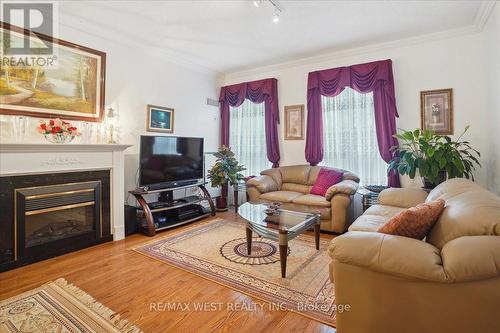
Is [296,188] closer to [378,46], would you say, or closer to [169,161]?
[169,161]

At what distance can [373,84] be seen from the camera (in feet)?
13.2

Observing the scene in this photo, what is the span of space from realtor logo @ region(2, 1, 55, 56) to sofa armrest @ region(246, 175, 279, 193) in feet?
10.5

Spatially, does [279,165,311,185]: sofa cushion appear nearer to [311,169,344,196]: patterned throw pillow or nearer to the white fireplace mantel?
[311,169,344,196]: patterned throw pillow

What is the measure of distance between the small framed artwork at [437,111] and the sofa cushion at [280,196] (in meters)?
2.15

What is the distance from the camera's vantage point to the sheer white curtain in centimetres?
→ 418

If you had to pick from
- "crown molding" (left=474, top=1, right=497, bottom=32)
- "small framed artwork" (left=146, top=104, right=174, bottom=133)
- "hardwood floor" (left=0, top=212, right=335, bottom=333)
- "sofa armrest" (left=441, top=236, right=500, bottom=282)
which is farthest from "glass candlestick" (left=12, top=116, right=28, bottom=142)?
"crown molding" (left=474, top=1, right=497, bottom=32)

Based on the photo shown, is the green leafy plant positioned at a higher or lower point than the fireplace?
higher

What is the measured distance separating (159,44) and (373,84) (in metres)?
3.39

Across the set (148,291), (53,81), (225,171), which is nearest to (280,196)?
(225,171)

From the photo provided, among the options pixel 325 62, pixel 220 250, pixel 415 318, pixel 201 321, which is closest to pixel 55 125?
pixel 220 250

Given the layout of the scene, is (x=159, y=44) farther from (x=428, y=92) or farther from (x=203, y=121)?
(x=428, y=92)

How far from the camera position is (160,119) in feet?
14.7

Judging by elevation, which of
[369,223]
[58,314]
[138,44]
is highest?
[138,44]

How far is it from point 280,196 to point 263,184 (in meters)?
0.41
